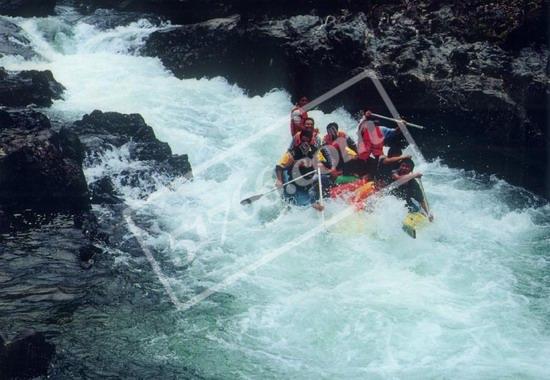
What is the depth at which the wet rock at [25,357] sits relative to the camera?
4859 millimetres

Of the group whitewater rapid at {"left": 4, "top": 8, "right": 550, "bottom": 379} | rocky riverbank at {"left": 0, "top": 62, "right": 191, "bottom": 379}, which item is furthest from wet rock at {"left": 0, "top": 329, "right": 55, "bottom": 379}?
whitewater rapid at {"left": 4, "top": 8, "right": 550, "bottom": 379}

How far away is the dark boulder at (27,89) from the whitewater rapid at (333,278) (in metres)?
0.55

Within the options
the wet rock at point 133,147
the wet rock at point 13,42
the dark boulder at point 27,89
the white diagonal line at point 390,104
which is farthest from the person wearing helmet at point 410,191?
the wet rock at point 13,42

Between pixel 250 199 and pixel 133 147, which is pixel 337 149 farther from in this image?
pixel 133 147

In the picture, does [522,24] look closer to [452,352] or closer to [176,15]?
[452,352]

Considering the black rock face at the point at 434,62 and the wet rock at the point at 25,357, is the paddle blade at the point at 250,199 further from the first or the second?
the black rock face at the point at 434,62

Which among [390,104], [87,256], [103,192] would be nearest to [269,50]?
[390,104]

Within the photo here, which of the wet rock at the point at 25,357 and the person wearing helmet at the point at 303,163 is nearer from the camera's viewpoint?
the wet rock at the point at 25,357

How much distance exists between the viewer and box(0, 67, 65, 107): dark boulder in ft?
36.0

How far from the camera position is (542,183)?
10.2 metres

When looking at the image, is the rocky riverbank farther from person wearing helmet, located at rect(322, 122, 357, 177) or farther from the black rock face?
the black rock face

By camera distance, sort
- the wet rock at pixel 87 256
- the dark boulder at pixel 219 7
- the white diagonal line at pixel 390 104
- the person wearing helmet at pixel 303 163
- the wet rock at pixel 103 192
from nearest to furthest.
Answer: the wet rock at pixel 87 256
the wet rock at pixel 103 192
the person wearing helmet at pixel 303 163
the white diagonal line at pixel 390 104
the dark boulder at pixel 219 7

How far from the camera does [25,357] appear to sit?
5.00 m

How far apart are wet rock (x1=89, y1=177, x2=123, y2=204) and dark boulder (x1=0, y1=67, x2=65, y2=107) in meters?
3.57
